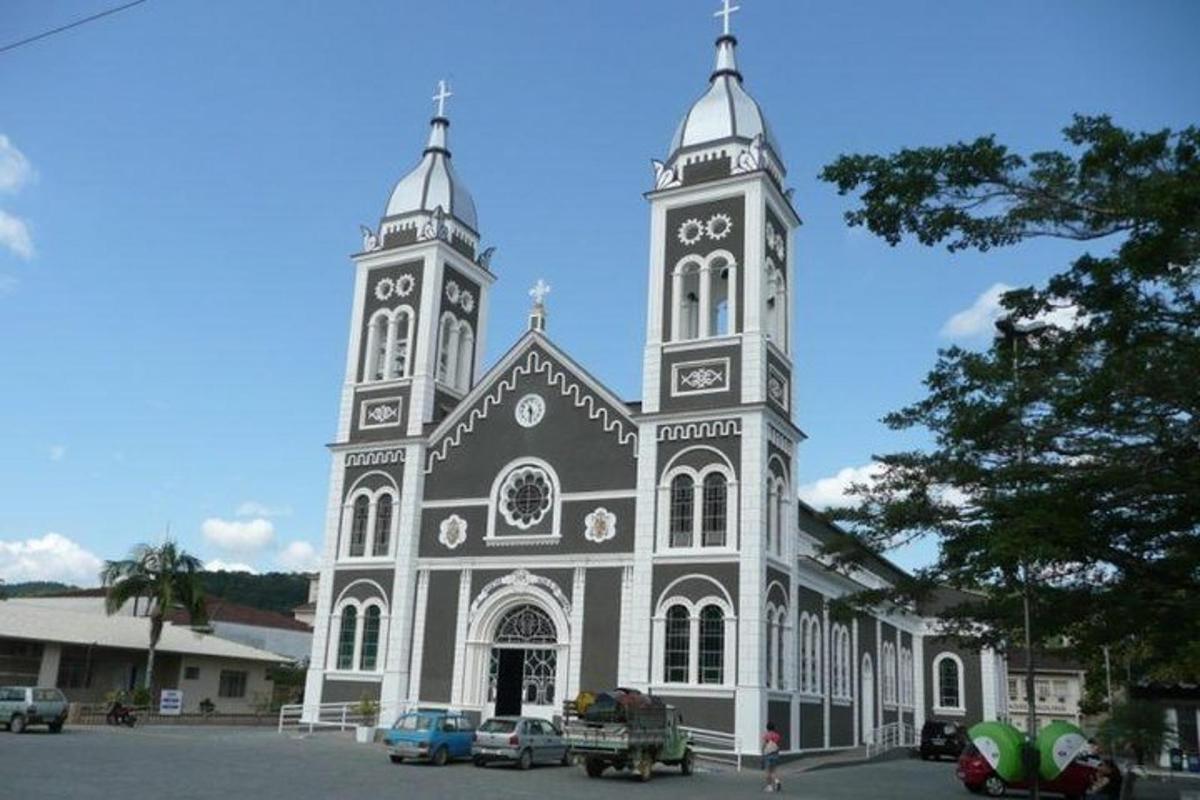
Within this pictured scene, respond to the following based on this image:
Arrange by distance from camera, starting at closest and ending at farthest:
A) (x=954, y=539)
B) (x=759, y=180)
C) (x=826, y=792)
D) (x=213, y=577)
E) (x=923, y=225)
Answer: (x=923, y=225)
(x=954, y=539)
(x=826, y=792)
(x=759, y=180)
(x=213, y=577)

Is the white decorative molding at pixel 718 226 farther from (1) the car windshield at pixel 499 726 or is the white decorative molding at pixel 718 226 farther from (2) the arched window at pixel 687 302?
(1) the car windshield at pixel 499 726

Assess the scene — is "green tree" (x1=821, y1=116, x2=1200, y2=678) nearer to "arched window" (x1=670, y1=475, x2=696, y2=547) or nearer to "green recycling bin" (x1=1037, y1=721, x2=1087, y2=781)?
"green recycling bin" (x1=1037, y1=721, x2=1087, y2=781)

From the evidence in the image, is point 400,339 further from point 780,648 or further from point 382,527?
point 780,648

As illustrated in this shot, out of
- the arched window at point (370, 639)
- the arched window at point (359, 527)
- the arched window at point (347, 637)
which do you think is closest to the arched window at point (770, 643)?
the arched window at point (370, 639)

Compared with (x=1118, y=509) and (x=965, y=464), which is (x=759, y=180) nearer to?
(x=965, y=464)

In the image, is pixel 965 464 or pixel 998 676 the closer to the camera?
pixel 965 464

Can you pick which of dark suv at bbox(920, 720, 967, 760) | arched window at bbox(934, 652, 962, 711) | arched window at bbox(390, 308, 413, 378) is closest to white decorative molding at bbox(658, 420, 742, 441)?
arched window at bbox(390, 308, 413, 378)

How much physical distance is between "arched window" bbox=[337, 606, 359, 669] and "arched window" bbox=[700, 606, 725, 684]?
481 inches

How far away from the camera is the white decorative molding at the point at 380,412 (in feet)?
124

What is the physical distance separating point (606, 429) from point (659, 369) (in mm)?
2471

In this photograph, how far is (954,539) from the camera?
19.4m

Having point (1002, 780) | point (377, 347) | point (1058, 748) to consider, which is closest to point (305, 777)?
point (1002, 780)

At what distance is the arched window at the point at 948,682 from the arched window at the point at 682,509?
2493cm

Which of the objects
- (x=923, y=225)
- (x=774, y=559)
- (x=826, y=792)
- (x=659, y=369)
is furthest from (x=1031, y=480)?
(x=659, y=369)
